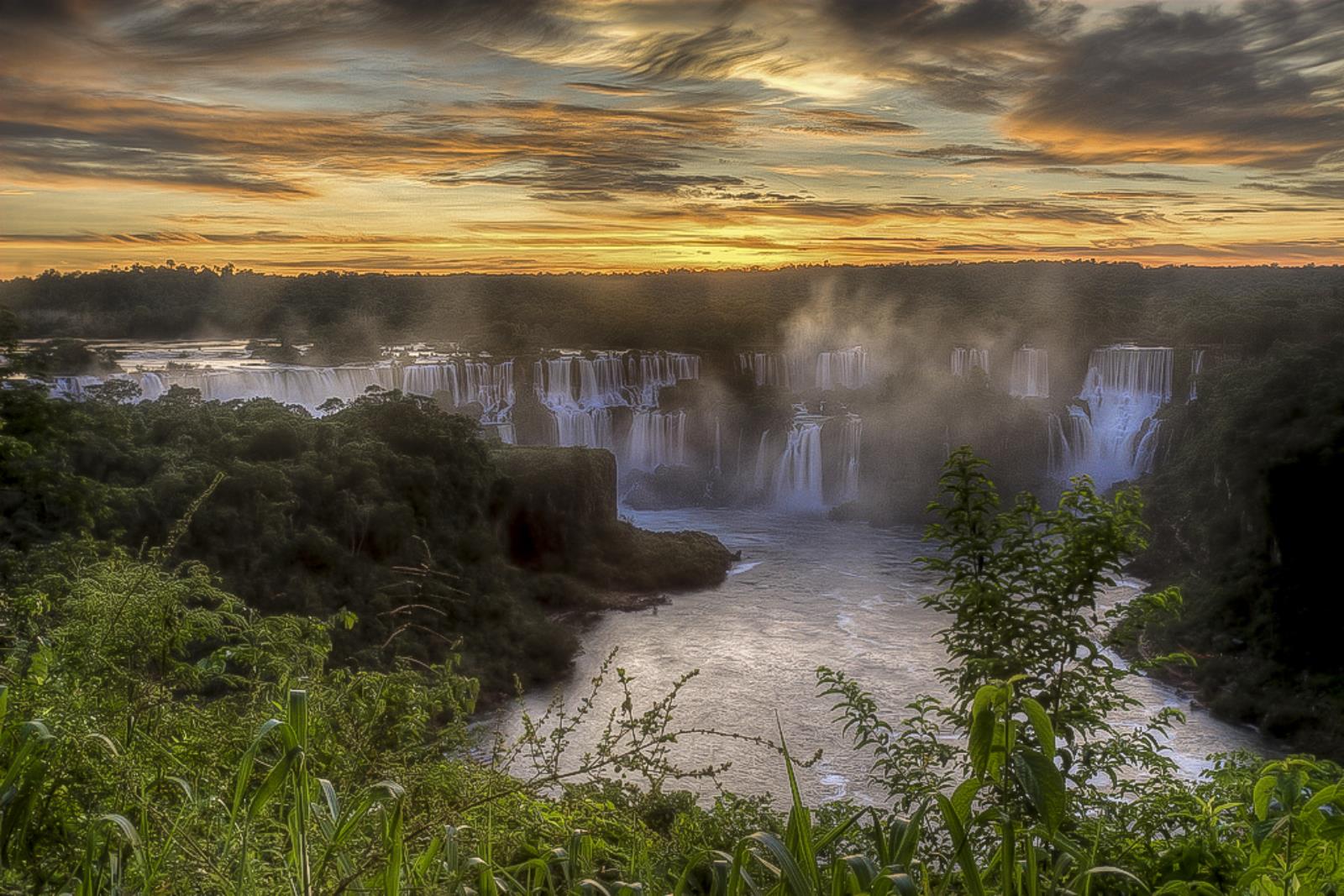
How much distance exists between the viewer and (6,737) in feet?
9.46

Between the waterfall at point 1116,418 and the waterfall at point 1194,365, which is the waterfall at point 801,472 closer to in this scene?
the waterfall at point 1116,418

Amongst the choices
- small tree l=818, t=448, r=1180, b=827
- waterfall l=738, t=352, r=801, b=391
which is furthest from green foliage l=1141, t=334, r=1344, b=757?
waterfall l=738, t=352, r=801, b=391

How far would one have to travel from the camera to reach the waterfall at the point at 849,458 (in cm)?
5650

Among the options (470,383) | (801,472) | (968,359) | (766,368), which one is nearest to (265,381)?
(470,383)

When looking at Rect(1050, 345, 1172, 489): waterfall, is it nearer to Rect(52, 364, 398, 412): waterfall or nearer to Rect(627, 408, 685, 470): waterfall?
Rect(627, 408, 685, 470): waterfall

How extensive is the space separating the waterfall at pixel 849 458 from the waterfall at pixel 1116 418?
10.8 m

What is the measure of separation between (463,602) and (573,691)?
13.8ft

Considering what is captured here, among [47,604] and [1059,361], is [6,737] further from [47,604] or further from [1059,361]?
[1059,361]

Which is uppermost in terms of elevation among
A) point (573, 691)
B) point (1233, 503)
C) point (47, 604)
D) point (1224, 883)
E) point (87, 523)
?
point (47, 604)

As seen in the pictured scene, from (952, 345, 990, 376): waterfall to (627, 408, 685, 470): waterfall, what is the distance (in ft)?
68.5

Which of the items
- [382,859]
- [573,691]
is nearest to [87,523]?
[573,691]

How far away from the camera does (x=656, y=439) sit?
197ft

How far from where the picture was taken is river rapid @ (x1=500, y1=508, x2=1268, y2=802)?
2084cm

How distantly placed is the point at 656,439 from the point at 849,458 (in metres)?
10.6
